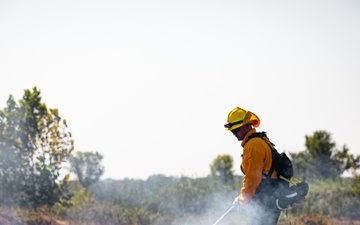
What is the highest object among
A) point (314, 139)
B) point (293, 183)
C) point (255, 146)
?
point (314, 139)

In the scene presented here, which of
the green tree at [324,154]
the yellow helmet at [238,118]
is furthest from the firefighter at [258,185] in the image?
the green tree at [324,154]

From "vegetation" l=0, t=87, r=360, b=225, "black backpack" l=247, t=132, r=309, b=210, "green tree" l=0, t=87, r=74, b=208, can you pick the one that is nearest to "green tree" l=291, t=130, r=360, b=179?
"vegetation" l=0, t=87, r=360, b=225

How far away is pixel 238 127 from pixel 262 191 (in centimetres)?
82

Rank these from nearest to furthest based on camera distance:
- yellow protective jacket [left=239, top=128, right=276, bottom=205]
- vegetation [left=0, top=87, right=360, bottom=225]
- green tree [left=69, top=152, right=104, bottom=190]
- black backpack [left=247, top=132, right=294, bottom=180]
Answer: yellow protective jacket [left=239, top=128, right=276, bottom=205] → black backpack [left=247, top=132, right=294, bottom=180] → vegetation [left=0, top=87, right=360, bottom=225] → green tree [left=69, top=152, right=104, bottom=190]

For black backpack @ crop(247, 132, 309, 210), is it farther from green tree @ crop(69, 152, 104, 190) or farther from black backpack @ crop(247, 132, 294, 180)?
green tree @ crop(69, 152, 104, 190)

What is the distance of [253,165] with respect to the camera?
565cm

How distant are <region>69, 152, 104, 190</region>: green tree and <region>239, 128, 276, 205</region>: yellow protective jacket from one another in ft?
205

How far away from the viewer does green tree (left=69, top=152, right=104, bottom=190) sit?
66.9m

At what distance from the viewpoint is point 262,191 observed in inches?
225

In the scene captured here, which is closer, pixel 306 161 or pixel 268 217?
pixel 268 217

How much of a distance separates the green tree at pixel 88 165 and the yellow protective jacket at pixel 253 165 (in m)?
62.3

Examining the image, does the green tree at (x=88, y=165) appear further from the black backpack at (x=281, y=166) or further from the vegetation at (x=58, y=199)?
the black backpack at (x=281, y=166)

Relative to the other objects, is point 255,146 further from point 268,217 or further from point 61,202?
point 61,202

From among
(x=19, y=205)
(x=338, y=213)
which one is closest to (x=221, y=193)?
(x=338, y=213)
